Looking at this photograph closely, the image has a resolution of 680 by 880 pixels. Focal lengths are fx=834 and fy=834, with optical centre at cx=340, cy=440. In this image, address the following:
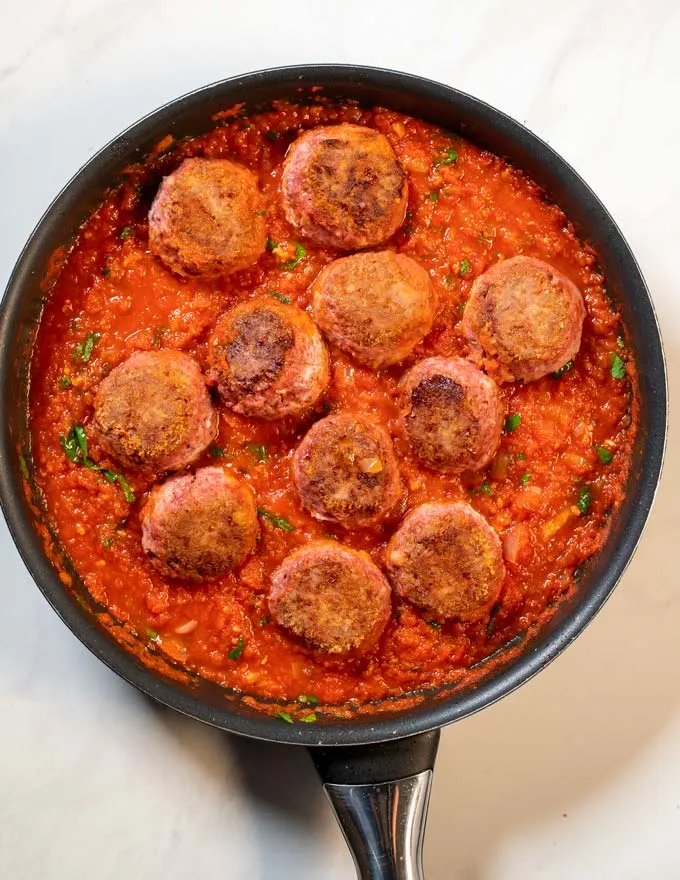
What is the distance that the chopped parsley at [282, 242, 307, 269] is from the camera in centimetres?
325

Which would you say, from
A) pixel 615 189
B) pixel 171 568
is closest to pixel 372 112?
pixel 615 189

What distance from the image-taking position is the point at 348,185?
10.1 feet

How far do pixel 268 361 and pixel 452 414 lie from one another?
0.70 meters

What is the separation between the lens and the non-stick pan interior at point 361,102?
9.66 feet

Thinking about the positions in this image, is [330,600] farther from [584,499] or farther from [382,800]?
[584,499]

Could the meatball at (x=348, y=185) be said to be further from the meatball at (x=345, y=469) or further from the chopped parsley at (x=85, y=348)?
the chopped parsley at (x=85, y=348)

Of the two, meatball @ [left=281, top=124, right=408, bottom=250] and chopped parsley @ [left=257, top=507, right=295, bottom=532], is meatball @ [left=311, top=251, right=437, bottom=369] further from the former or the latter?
chopped parsley @ [left=257, top=507, right=295, bottom=532]

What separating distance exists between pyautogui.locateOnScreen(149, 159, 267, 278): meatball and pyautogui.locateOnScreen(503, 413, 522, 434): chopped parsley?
116 cm

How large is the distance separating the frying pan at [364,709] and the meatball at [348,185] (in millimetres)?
218

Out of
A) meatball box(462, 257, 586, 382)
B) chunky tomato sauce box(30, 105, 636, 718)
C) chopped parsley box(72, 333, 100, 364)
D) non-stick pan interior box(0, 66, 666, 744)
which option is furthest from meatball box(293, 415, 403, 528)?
chopped parsley box(72, 333, 100, 364)

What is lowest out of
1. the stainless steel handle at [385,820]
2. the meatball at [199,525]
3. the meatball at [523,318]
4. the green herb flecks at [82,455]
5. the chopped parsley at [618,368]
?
the stainless steel handle at [385,820]

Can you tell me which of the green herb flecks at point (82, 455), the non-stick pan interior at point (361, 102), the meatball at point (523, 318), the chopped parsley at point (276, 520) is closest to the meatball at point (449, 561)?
the non-stick pan interior at point (361, 102)

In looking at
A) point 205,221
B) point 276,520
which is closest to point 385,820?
point 276,520

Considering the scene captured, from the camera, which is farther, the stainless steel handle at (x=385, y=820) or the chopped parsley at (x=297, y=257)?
the chopped parsley at (x=297, y=257)
